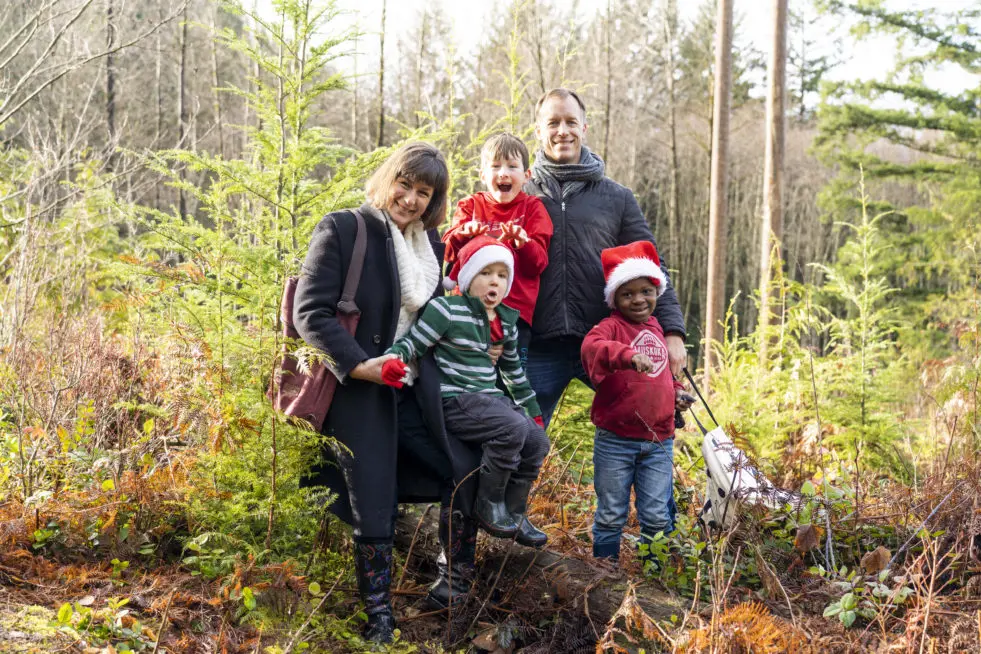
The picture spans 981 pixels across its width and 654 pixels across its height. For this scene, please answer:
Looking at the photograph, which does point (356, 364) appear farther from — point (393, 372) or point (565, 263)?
point (565, 263)

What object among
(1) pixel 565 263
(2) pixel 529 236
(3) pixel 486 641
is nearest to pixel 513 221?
(2) pixel 529 236

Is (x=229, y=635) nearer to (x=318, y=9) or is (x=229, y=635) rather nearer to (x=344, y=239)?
(x=344, y=239)

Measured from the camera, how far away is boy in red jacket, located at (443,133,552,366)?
379cm

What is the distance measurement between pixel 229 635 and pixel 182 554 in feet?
2.16

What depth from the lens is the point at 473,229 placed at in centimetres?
379

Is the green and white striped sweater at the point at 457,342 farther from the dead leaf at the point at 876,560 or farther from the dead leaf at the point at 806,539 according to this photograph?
the dead leaf at the point at 876,560

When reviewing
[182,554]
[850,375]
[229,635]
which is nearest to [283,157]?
[182,554]

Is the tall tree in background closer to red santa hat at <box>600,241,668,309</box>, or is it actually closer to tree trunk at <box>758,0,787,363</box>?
tree trunk at <box>758,0,787,363</box>

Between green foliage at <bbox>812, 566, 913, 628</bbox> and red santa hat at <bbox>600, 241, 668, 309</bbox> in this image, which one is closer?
green foliage at <bbox>812, 566, 913, 628</bbox>

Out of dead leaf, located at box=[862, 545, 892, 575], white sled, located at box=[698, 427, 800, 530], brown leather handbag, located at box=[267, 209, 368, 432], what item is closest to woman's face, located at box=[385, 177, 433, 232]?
brown leather handbag, located at box=[267, 209, 368, 432]

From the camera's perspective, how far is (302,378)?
10.8ft

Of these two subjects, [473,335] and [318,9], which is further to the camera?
[318,9]

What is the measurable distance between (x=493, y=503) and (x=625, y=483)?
0.83m

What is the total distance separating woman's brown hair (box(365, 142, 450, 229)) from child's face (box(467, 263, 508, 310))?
41cm
